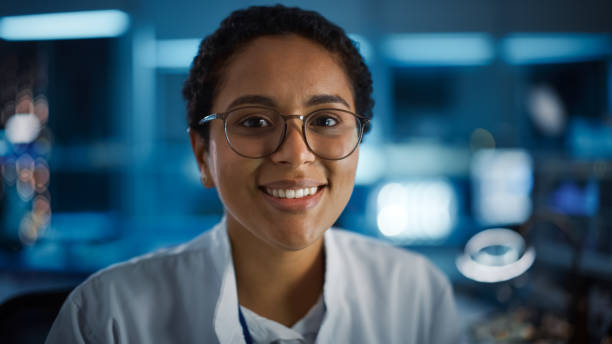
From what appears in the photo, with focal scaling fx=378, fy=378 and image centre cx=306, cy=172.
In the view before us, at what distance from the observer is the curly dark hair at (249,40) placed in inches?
33.0

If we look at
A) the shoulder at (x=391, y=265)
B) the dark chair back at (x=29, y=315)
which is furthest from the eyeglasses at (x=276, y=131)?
the dark chair back at (x=29, y=315)

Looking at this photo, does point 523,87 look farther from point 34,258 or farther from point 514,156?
point 34,258

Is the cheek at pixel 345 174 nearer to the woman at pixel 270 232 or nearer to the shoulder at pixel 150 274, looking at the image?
the woman at pixel 270 232

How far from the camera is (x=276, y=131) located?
0.77 m

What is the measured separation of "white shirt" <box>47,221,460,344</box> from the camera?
0.82 meters

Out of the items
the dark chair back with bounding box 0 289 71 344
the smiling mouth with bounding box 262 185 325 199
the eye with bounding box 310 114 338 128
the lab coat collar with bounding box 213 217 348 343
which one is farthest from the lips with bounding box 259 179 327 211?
the dark chair back with bounding box 0 289 71 344

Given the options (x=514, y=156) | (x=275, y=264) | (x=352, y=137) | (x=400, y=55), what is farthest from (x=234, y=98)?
(x=400, y=55)

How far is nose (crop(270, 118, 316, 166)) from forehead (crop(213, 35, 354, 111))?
0.17 feet

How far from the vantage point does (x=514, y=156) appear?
2.80 m

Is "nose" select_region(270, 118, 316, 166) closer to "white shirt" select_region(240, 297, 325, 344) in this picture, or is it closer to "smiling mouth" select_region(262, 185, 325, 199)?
"smiling mouth" select_region(262, 185, 325, 199)

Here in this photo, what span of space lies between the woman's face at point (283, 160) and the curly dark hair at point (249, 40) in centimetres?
3

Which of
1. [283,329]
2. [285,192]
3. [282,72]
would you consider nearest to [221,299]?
[283,329]

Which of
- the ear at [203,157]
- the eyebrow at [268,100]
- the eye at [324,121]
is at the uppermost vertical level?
the eyebrow at [268,100]

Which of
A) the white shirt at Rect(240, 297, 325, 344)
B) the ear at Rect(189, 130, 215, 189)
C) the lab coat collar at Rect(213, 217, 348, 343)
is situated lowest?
the white shirt at Rect(240, 297, 325, 344)
